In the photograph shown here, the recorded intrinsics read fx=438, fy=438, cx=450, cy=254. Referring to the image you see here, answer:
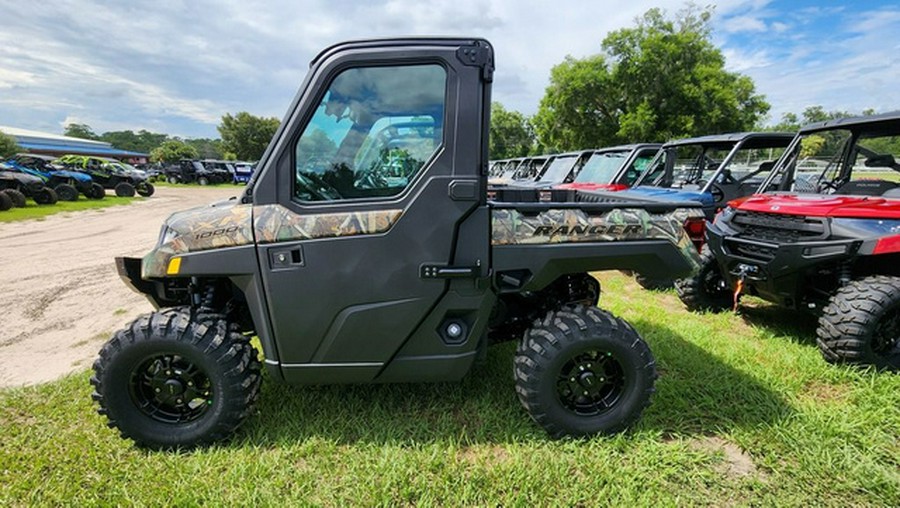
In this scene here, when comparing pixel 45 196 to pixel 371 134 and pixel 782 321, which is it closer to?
pixel 371 134

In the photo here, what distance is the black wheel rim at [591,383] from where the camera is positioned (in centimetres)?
267

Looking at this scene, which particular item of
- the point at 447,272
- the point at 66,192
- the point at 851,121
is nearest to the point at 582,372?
the point at 447,272

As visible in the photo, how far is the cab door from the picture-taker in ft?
7.67

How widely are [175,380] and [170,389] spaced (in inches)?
2.8

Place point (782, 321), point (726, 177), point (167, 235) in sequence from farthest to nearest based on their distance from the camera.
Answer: point (726, 177) → point (782, 321) → point (167, 235)

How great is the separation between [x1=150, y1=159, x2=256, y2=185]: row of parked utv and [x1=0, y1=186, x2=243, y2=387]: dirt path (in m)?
23.0

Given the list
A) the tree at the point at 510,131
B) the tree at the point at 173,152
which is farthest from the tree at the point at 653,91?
the tree at the point at 173,152

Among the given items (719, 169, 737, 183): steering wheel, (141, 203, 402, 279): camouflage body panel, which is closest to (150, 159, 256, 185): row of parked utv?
(719, 169, 737, 183): steering wheel

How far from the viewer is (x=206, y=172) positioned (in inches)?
1273

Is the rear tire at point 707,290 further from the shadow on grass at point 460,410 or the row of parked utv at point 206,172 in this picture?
Answer: the row of parked utv at point 206,172

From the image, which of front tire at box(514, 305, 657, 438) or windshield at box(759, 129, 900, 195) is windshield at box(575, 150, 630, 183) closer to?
windshield at box(759, 129, 900, 195)

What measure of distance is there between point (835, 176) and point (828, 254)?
6.29 ft

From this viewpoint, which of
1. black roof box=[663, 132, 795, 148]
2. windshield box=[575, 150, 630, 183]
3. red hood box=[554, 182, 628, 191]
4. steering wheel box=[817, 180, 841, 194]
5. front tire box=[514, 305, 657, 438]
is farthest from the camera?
windshield box=[575, 150, 630, 183]

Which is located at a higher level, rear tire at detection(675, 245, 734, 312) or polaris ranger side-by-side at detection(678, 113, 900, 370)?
polaris ranger side-by-side at detection(678, 113, 900, 370)
